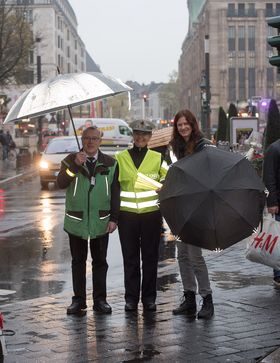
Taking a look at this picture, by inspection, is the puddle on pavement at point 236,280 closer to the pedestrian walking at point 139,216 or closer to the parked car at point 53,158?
the pedestrian walking at point 139,216

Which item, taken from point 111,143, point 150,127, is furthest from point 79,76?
point 111,143

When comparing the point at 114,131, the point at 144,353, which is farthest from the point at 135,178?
the point at 114,131

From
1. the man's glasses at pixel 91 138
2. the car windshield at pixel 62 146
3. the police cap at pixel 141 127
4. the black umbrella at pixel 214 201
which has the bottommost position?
the car windshield at pixel 62 146

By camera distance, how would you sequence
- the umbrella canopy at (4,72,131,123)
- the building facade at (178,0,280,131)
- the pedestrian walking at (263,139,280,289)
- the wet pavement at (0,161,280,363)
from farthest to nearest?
the building facade at (178,0,280,131), the pedestrian walking at (263,139,280,289), the umbrella canopy at (4,72,131,123), the wet pavement at (0,161,280,363)

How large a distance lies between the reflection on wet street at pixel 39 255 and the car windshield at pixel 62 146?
610 centimetres

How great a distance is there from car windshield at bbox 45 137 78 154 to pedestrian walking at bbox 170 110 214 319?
1793 centimetres

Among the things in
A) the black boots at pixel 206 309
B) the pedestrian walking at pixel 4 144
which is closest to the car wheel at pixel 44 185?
the black boots at pixel 206 309

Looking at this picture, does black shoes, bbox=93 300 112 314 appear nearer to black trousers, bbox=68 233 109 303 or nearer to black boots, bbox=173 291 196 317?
black trousers, bbox=68 233 109 303

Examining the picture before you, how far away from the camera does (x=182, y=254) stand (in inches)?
269

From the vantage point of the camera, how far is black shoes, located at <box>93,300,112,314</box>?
22.8 feet

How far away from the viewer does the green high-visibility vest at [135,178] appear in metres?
6.93

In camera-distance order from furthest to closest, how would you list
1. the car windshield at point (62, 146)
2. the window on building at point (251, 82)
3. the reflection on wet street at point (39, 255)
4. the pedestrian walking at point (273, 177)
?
the window on building at point (251, 82) < the car windshield at point (62, 146) < the reflection on wet street at point (39, 255) < the pedestrian walking at point (273, 177)

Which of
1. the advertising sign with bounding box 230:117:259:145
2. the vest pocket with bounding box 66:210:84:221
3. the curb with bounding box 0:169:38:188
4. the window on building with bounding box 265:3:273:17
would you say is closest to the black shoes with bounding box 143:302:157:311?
the vest pocket with bounding box 66:210:84:221

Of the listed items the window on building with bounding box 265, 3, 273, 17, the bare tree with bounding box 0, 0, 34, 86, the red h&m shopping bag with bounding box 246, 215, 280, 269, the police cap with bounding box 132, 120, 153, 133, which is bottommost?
the red h&m shopping bag with bounding box 246, 215, 280, 269
